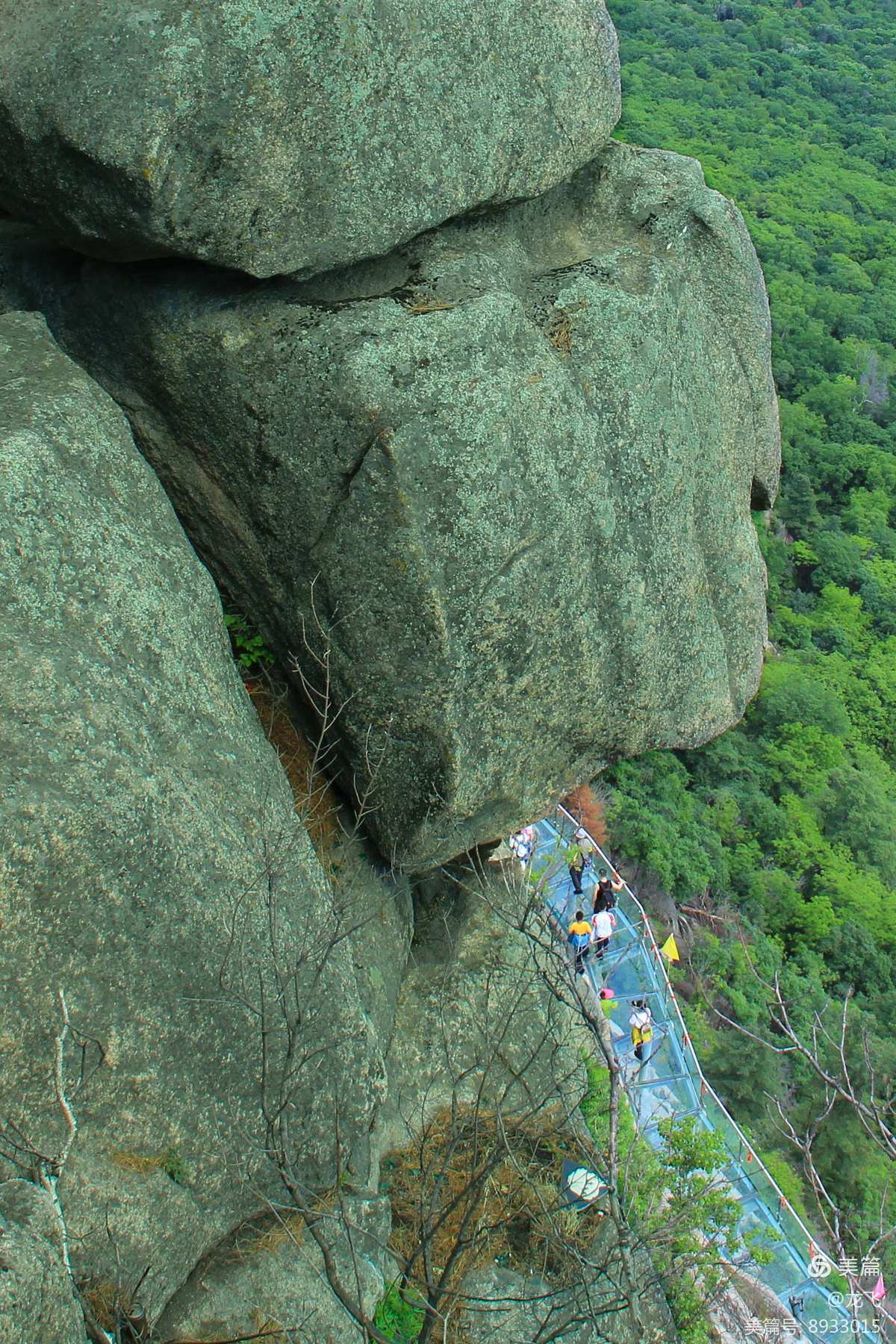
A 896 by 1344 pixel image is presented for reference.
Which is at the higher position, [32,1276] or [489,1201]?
[32,1276]

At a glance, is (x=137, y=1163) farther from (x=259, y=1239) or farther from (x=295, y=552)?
(x=295, y=552)

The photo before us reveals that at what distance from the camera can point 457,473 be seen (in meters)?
6.08

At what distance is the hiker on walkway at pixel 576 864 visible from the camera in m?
14.9

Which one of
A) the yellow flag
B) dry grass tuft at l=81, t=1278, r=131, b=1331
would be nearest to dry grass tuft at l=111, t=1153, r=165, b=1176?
dry grass tuft at l=81, t=1278, r=131, b=1331

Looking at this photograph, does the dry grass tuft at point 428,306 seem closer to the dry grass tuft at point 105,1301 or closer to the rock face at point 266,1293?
the rock face at point 266,1293

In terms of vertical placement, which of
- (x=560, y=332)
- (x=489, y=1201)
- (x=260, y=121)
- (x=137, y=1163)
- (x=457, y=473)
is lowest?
(x=489, y=1201)

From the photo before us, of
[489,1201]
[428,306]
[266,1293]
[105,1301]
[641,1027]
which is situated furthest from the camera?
[641,1027]

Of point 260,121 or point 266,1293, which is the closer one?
point 260,121

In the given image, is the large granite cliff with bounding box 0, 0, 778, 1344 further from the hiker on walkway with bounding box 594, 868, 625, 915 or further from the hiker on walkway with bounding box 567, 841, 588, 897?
the hiker on walkway with bounding box 594, 868, 625, 915

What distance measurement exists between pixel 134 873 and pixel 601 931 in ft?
33.9

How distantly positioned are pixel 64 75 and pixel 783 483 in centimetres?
4408

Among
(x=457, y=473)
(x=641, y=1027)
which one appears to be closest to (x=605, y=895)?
(x=641, y=1027)

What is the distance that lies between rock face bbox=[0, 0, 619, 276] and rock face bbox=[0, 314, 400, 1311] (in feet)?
2.72

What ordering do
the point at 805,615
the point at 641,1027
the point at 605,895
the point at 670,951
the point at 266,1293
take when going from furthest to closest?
the point at 805,615, the point at 670,951, the point at 605,895, the point at 641,1027, the point at 266,1293
